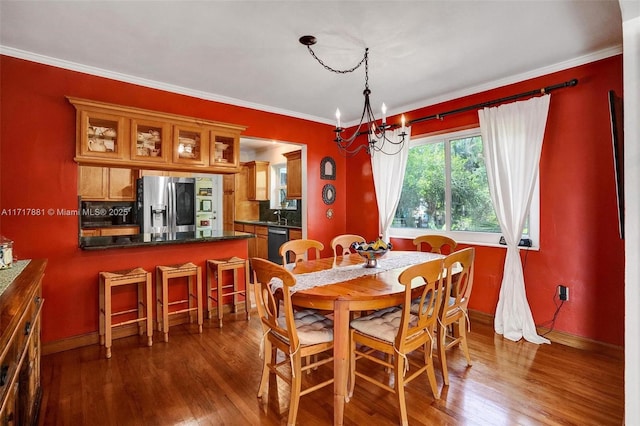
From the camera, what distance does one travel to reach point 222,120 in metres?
3.73

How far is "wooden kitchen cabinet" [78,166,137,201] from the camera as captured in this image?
4762mm

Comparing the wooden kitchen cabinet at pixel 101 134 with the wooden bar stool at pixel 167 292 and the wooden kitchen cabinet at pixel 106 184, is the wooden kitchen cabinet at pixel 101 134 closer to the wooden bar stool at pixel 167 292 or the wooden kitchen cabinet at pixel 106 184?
the wooden bar stool at pixel 167 292

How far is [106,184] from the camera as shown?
4902mm

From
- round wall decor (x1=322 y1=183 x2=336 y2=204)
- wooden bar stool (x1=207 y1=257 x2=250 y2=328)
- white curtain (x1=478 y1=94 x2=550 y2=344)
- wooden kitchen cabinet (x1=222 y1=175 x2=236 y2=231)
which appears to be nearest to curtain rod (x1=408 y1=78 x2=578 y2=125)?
white curtain (x1=478 y1=94 x2=550 y2=344)

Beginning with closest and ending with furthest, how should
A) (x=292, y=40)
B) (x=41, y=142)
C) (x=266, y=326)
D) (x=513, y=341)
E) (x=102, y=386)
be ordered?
(x=266, y=326)
(x=102, y=386)
(x=292, y=40)
(x=41, y=142)
(x=513, y=341)

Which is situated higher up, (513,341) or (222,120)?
(222,120)

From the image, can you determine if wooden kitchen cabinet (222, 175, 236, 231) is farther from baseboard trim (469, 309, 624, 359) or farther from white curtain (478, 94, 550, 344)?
baseboard trim (469, 309, 624, 359)

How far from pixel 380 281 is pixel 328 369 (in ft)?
2.87

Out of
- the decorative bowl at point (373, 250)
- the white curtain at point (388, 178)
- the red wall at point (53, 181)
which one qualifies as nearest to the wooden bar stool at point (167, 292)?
the red wall at point (53, 181)

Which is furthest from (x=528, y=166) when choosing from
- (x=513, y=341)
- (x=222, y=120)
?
(x=222, y=120)

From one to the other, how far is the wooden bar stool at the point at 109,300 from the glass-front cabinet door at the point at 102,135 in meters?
1.06

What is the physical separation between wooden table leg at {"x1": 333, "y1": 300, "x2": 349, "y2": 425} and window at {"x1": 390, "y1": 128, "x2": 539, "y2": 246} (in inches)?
91.4

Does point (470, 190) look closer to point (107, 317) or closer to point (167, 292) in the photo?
point (167, 292)

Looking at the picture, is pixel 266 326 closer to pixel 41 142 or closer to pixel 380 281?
pixel 380 281
